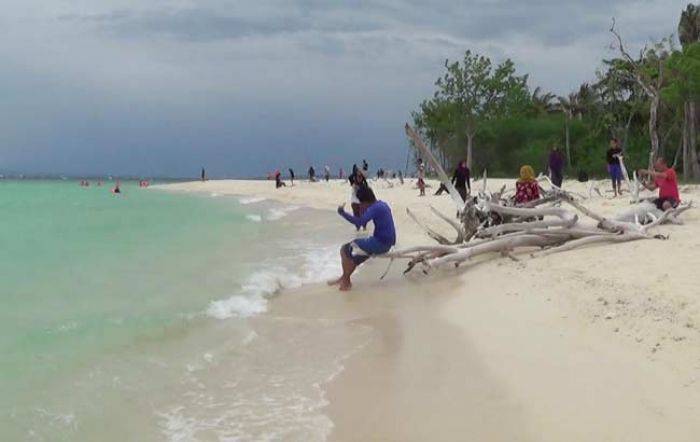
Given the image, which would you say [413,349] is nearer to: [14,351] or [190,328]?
[190,328]

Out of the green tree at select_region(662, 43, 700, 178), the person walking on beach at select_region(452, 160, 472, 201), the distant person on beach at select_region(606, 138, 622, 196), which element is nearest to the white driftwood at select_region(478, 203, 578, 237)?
the person walking on beach at select_region(452, 160, 472, 201)

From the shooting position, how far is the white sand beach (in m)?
4.40

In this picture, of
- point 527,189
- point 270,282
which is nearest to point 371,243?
point 270,282

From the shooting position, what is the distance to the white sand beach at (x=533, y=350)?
4402 mm

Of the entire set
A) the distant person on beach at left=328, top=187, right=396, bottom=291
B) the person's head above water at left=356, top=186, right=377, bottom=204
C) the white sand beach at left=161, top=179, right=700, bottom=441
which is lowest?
the white sand beach at left=161, top=179, right=700, bottom=441

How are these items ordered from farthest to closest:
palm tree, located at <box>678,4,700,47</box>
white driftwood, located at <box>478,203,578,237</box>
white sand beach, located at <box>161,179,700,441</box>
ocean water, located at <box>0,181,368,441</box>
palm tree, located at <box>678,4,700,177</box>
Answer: palm tree, located at <box>678,4,700,47</box> → palm tree, located at <box>678,4,700,177</box> → white driftwood, located at <box>478,203,578,237</box> → ocean water, located at <box>0,181,368,441</box> → white sand beach, located at <box>161,179,700,441</box>

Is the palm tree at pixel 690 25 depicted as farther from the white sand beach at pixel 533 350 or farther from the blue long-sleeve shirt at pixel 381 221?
the blue long-sleeve shirt at pixel 381 221

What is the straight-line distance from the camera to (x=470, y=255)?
10188mm

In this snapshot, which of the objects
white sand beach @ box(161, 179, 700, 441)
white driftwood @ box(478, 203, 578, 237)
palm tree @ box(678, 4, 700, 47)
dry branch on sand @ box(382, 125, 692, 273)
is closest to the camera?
white sand beach @ box(161, 179, 700, 441)

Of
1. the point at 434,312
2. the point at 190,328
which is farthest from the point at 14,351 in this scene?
the point at 434,312

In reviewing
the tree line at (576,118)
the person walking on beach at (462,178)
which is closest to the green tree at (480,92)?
the tree line at (576,118)

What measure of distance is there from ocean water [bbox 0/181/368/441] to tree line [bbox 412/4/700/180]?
2106 cm

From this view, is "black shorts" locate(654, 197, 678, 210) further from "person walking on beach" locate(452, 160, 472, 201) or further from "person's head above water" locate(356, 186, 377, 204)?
"person walking on beach" locate(452, 160, 472, 201)

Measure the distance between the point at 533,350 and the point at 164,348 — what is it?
3449mm
